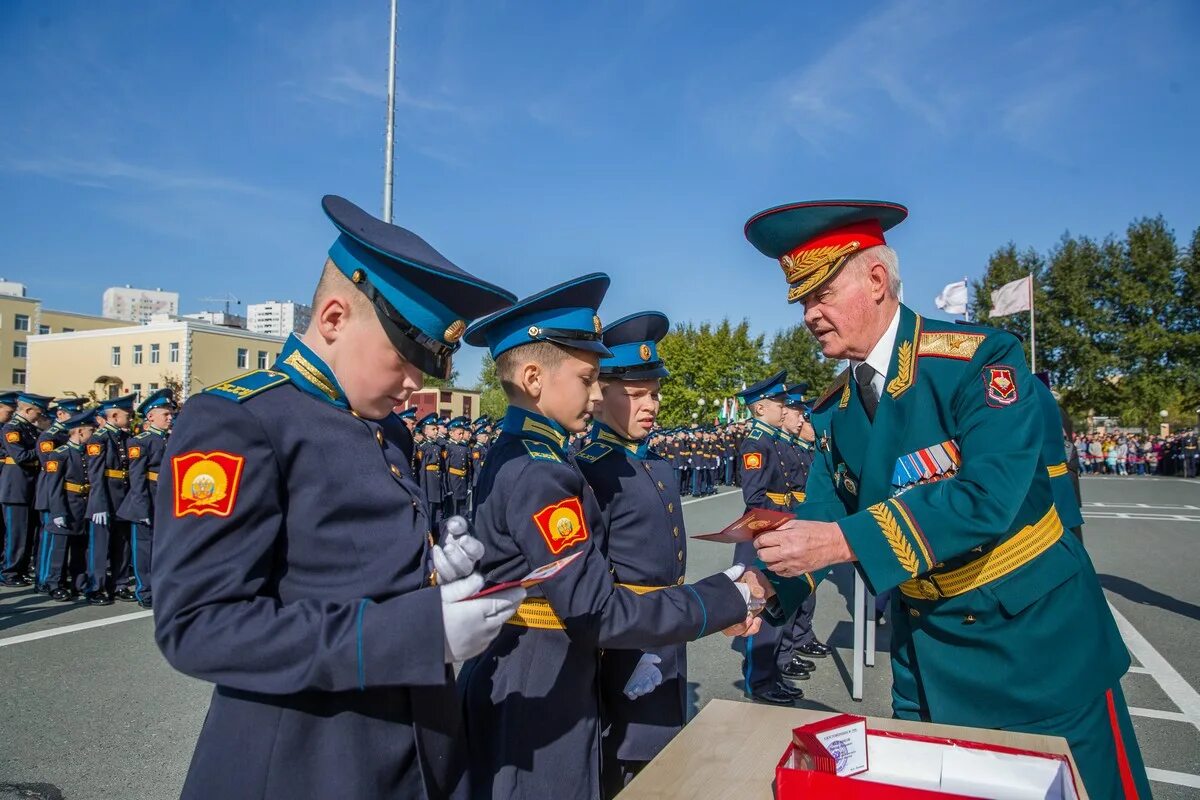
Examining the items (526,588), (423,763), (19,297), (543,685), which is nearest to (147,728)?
(543,685)

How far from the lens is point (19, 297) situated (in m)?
64.6

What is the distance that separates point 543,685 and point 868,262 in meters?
1.70

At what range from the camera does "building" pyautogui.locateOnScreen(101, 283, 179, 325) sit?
387 feet

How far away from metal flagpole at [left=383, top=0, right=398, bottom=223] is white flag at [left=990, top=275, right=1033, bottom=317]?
22.0 m

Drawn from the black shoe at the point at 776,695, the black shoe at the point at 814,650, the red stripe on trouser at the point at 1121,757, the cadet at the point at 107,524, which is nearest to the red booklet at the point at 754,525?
the red stripe on trouser at the point at 1121,757

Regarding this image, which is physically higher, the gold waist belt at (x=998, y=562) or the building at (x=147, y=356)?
the building at (x=147, y=356)

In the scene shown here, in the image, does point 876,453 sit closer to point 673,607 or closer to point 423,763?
point 673,607

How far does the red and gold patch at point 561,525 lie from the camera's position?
2.19 metres

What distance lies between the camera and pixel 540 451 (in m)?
2.42

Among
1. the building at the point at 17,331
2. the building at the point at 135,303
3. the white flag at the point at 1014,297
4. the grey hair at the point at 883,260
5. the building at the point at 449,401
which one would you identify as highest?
the building at the point at 135,303

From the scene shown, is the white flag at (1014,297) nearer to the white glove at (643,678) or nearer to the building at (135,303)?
the white glove at (643,678)

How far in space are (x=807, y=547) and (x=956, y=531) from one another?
15.6 inches

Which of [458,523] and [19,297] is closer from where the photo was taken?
[458,523]

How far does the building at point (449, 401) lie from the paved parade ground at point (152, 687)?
143 ft
